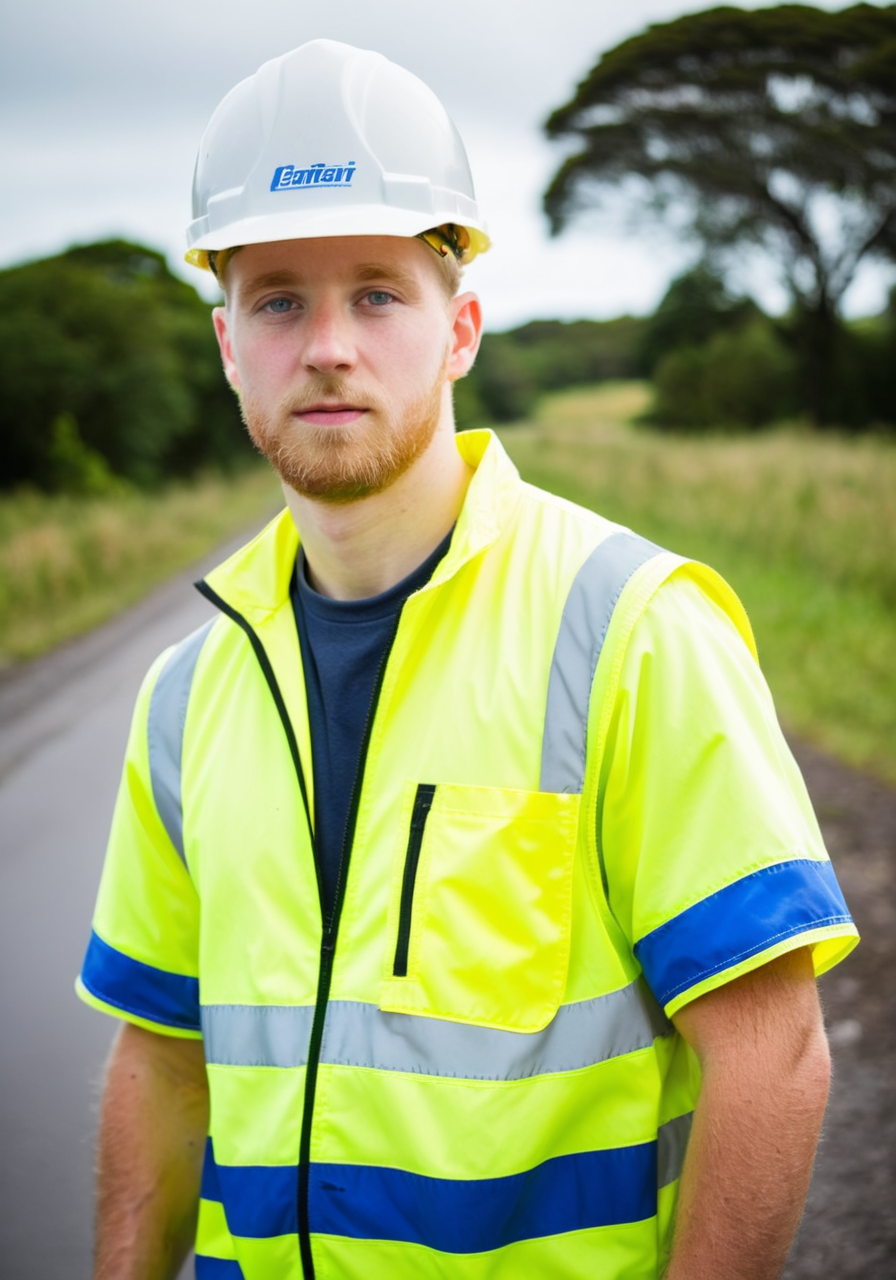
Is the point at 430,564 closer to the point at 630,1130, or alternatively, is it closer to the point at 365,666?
the point at 365,666

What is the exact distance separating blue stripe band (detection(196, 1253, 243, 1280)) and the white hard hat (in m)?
1.54

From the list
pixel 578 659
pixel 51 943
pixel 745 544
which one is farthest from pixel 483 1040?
pixel 745 544

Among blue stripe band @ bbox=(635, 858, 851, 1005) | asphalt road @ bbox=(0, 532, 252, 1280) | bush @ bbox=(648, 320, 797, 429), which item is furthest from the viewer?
bush @ bbox=(648, 320, 797, 429)

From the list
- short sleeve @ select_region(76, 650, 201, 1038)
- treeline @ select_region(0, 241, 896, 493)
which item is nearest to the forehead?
short sleeve @ select_region(76, 650, 201, 1038)

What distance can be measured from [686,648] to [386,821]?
48 cm

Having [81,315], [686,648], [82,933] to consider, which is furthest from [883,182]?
[81,315]

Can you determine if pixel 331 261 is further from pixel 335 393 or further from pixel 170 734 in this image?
pixel 170 734

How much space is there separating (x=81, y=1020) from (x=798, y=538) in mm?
9278

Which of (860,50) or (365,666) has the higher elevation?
(860,50)

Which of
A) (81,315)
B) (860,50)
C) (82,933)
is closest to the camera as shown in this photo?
(82,933)

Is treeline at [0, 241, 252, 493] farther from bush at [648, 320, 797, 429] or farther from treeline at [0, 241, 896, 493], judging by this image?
bush at [648, 320, 797, 429]

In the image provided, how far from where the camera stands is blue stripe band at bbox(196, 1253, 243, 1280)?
156 centimetres

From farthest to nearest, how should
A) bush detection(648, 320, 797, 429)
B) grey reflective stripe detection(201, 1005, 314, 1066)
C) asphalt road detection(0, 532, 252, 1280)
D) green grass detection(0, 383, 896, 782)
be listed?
bush detection(648, 320, 797, 429)
green grass detection(0, 383, 896, 782)
asphalt road detection(0, 532, 252, 1280)
grey reflective stripe detection(201, 1005, 314, 1066)

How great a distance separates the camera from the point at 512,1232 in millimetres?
1405
